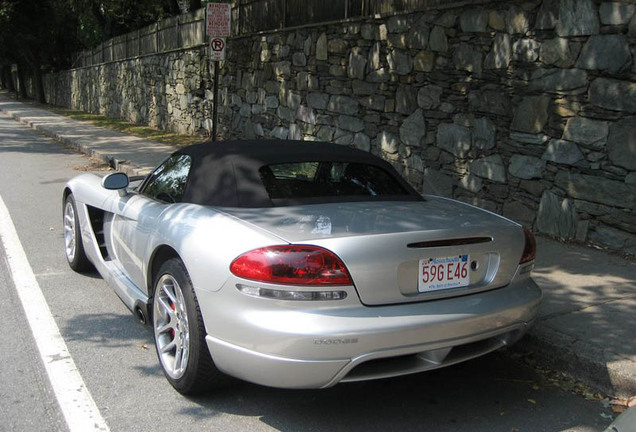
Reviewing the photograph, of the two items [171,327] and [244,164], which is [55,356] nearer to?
[171,327]

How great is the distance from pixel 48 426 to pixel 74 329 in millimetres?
1371

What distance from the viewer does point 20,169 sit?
40.4ft

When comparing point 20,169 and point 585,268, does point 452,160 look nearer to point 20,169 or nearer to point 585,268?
point 585,268

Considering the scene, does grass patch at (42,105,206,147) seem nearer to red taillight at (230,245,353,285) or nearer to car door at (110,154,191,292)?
car door at (110,154,191,292)

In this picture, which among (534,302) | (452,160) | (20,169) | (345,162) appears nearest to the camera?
(534,302)

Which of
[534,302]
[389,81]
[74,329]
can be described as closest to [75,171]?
[389,81]

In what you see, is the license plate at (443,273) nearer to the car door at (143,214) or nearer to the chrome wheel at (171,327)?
the chrome wheel at (171,327)

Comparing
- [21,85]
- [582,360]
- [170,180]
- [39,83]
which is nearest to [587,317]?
[582,360]

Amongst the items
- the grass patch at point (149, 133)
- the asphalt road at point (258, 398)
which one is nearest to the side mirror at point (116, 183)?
the asphalt road at point (258, 398)

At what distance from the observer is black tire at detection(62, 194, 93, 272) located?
544 cm

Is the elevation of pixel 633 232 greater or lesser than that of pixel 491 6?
lesser

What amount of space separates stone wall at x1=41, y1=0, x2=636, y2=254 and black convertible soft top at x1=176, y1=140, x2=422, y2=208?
9.12 feet

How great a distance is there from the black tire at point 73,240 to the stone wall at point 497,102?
445 centimetres

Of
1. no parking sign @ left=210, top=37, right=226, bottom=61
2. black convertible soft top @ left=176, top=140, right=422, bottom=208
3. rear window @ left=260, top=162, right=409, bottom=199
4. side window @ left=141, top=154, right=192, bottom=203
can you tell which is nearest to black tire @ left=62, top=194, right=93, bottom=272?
side window @ left=141, top=154, right=192, bottom=203
